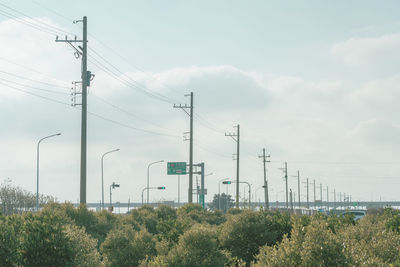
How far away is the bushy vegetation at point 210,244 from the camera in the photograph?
12461 mm

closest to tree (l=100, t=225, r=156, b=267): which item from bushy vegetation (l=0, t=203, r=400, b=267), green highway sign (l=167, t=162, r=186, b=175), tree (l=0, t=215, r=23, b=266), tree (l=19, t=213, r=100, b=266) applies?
bushy vegetation (l=0, t=203, r=400, b=267)

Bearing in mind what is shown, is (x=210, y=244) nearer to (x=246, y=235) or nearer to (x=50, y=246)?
(x=50, y=246)

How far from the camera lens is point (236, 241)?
21938 millimetres

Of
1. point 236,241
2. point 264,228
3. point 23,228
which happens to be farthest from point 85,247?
point 264,228

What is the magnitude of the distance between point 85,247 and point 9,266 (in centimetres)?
268

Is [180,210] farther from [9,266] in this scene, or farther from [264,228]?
[9,266]

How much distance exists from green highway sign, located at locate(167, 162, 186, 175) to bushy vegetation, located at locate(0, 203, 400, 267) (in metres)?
47.8

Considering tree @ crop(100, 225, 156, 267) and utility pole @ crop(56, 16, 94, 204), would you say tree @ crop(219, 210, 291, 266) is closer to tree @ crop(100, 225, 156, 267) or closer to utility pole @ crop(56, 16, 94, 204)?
tree @ crop(100, 225, 156, 267)

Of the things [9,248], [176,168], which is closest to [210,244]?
[9,248]

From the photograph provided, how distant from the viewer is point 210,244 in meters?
16.6

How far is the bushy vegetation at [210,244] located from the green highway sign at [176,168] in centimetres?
4775

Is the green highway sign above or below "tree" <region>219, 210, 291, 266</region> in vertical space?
above

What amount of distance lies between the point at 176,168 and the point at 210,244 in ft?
187

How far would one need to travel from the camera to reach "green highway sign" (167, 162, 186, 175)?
73.2m
